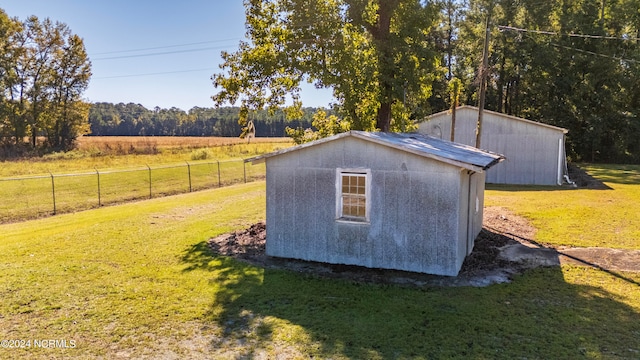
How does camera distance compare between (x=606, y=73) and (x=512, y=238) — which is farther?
(x=606, y=73)

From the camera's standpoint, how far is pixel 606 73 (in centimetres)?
3512

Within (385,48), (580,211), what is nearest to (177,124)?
(385,48)

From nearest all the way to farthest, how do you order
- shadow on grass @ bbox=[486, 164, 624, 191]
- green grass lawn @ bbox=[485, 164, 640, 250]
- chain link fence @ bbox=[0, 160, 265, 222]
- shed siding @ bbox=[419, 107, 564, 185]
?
1. green grass lawn @ bbox=[485, 164, 640, 250]
2. chain link fence @ bbox=[0, 160, 265, 222]
3. shadow on grass @ bbox=[486, 164, 624, 191]
4. shed siding @ bbox=[419, 107, 564, 185]

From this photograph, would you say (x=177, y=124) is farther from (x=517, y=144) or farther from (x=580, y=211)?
(x=580, y=211)

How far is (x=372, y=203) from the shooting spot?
9.04 meters

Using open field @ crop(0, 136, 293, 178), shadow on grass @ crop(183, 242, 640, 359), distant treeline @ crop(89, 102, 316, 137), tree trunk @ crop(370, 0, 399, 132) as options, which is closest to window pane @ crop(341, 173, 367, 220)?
shadow on grass @ crop(183, 242, 640, 359)

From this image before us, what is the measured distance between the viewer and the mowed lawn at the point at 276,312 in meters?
5.82

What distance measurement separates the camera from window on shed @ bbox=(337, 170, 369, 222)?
9.13m

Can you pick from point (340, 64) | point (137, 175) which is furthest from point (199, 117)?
point (340, 64)

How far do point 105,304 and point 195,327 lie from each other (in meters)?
2.00

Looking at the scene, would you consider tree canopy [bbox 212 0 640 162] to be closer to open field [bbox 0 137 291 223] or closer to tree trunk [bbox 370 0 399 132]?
tree trunk [bbox 370 0 399 132]

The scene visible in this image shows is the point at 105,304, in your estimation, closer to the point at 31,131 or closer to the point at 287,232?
the point at 287,232

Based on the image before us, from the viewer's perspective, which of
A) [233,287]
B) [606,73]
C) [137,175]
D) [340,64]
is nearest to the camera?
[233,287]

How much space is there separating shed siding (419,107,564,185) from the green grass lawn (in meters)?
1.59
